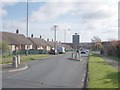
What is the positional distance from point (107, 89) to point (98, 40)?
133192 millimetres

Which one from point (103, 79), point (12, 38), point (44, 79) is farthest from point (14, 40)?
point (103, 79)

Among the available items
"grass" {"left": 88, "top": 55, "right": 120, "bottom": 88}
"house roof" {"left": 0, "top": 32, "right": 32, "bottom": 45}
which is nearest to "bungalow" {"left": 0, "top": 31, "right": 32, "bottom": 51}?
"house roof" {"left": 0, "top": 32, "right": 32, "bottom": 45}

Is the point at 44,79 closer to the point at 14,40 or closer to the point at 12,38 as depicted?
the point at 14,40

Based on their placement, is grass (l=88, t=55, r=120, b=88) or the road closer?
grass (l=88, t=55, r=120, b=88)

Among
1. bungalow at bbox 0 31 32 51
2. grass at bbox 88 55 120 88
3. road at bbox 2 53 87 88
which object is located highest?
bungalow at bbox 0 31 32 51

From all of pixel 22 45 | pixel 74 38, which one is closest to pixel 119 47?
pixel 74 38

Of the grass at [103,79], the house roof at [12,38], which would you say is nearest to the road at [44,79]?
the grass at [103,79]

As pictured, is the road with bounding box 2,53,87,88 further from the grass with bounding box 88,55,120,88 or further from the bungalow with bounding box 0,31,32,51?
the bungalow with bounding box 0,31,32,51

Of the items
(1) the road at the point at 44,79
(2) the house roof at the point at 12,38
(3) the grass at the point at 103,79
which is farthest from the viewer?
(2) the house roof at the point at 12,38

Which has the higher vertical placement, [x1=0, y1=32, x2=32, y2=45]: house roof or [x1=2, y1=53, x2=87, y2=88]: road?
[x1=0, y1=32, x2=32, y2=45]: house roof

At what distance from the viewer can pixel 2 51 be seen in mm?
60719

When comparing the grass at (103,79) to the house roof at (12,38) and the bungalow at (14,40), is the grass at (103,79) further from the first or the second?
the bungalow at (14,40)

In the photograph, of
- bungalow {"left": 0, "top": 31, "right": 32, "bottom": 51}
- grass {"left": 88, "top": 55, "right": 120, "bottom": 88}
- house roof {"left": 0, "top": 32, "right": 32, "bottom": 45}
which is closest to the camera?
grass {"left": 88, "top": 55, "right": 120, "bottom": 88}

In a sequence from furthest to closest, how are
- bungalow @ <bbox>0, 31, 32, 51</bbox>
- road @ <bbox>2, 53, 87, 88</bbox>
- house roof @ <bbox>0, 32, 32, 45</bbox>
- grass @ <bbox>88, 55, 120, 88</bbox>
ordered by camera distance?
bungalow @ <bbox>0, 31, 32, 51</bbox>, house roof @ <bbox>0, 32, 32, 45</bbox>, road @ <bbox>2, 53, 87, 88</bbox>, grass @ <bbox>88, 55, 120, 88</bbox>
